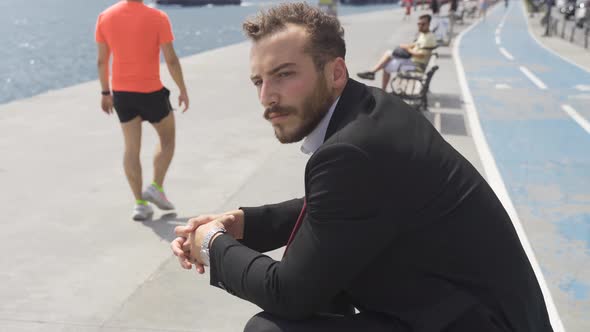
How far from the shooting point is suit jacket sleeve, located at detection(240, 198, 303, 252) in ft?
8.73

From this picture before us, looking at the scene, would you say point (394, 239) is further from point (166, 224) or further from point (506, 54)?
point (506, 54)

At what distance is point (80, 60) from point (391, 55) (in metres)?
16.5

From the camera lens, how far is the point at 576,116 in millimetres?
11156

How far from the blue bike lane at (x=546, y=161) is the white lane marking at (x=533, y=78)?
0.02 meters

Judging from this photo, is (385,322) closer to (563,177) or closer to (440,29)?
(563,177)

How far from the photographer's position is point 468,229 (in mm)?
2082

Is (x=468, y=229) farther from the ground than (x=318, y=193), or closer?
closer

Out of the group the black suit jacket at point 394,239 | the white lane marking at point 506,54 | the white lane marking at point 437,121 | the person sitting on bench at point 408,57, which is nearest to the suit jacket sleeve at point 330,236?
the black suit jacket at point 394,239

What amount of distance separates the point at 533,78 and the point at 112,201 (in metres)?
12.0

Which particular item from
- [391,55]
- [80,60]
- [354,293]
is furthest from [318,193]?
[80,60]

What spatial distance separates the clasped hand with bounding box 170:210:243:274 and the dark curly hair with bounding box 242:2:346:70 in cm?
68

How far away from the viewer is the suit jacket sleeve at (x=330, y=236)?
A: 197cm

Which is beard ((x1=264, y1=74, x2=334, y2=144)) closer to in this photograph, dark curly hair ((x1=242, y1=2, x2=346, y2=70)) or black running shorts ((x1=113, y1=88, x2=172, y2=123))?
dark curly hair ((x1=242, y1=2, x2=346, y2=70))

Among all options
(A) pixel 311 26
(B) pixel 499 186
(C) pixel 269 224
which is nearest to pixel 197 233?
(C) pixel 269 224
